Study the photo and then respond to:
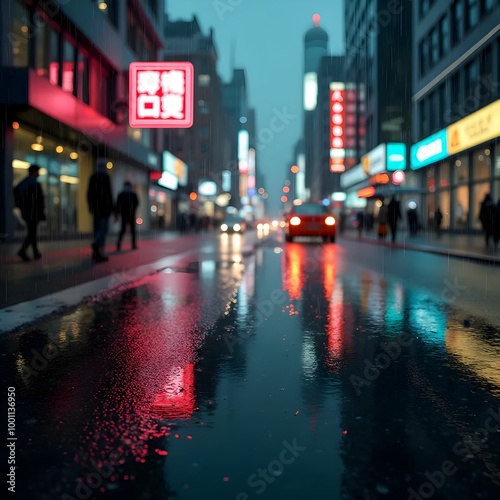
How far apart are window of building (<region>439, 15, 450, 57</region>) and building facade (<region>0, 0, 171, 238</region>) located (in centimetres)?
1840

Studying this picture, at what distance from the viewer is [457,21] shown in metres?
34.8

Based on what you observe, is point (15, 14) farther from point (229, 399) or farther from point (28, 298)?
point (229, 399)

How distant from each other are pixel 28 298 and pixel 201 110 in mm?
101140

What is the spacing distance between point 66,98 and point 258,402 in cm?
2168

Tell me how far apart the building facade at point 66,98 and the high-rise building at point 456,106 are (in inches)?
679

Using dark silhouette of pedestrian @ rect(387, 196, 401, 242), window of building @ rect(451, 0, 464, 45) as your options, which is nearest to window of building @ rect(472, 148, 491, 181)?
dark silhouette of pedestrian @ rect(387, 196, 401, 242)

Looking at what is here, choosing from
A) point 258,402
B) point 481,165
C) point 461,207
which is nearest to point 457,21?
point 481,165

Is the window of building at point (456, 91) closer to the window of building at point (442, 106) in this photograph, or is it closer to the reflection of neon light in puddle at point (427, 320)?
the window of building at point (442, 106)

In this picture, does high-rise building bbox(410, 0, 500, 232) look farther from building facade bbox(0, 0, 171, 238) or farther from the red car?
building facade bbox(0, 0, 171, 238)

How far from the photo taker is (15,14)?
69.5 feet

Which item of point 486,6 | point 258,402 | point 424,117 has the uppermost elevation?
point 486,6

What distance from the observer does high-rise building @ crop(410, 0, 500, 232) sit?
29812 millimetres

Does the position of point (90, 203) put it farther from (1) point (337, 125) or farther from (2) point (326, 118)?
(2) point (326, 118)

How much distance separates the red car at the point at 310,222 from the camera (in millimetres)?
27750
